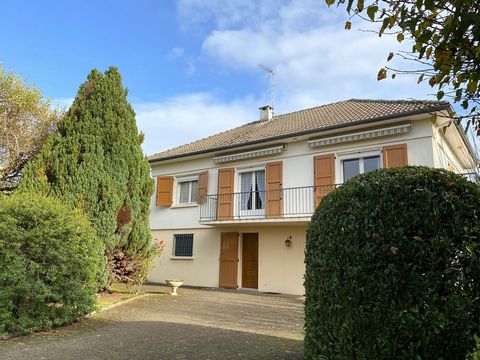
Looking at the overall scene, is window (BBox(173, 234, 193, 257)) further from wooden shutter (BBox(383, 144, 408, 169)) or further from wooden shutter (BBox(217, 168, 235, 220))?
wooden shutter (BBox(383, 144, 408, 169))

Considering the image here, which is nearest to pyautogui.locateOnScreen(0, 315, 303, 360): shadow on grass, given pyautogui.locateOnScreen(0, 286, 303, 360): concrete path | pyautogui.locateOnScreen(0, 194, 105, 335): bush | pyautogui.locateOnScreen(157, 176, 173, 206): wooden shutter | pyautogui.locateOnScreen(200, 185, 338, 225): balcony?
pyautogui.locateOnScreen(0, 286, 303, 360): concrete path

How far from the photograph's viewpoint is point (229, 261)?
16156 millimetres

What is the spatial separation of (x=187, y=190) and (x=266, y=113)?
620 cm

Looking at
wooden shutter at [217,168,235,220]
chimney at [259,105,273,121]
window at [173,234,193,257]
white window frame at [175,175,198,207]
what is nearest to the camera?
wooden shutter at [217,168,235,220]

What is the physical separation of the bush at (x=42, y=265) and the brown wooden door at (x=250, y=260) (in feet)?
27.1

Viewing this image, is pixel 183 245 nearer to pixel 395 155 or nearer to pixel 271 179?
pixel 271 179

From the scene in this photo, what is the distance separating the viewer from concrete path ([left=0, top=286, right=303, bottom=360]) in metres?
5.84

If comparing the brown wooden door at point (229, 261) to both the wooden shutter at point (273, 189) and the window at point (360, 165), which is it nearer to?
the wooden shutter at point (273, 189)

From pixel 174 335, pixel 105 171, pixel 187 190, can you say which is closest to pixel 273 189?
pixel 187 190

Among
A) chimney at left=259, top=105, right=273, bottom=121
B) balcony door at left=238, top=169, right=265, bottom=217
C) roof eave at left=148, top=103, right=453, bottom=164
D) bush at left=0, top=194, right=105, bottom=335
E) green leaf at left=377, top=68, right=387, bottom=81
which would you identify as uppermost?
chimney at left=259, top=105, right=273, bottom=121

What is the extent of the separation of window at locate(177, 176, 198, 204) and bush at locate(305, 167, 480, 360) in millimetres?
14673

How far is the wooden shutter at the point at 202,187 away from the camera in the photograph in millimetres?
17141

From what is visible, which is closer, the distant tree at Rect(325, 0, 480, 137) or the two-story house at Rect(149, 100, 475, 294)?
the distant tree at Rect(325, 0, 480, 137)

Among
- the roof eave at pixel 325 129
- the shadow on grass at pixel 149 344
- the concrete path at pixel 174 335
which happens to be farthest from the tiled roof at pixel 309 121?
the shadow on grass at pixel 149 344
